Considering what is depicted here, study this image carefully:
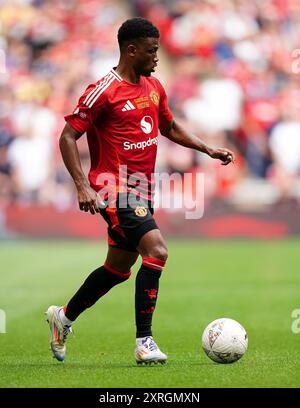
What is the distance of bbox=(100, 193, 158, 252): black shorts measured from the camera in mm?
6961

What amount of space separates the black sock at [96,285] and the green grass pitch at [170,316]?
415mm

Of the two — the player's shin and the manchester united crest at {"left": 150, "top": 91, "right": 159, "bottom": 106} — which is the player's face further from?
the player's shin

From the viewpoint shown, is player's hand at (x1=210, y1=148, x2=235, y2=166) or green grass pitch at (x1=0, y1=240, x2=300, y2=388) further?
player's hand at (x1=210, y1=148, x2=235, y2=166)

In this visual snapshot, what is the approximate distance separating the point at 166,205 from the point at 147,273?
1369 centimetres

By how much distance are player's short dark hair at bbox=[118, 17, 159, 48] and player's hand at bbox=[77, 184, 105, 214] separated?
47.4 inches

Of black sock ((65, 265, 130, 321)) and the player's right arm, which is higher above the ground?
the player's right arm

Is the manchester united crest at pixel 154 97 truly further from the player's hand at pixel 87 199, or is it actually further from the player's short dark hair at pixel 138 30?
the player's hand at pixel 87 199

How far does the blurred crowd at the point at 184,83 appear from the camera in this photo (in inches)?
893

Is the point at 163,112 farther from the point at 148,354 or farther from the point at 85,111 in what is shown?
the point at 148,354

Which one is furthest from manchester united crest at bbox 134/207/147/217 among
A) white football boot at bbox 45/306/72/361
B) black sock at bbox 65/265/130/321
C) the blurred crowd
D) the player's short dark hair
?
the blurred crowd

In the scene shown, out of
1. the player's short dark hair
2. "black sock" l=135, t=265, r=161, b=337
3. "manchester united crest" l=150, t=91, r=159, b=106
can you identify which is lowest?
"black sock" l=135, t=265, r=161, b=337

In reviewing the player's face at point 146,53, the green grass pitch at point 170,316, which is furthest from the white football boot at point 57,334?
the player's face at point 146,53

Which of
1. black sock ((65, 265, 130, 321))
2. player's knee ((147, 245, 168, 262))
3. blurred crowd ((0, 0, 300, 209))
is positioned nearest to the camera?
player's knee ((147, 245, 168, 262))

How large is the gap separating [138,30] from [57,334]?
2.35m
